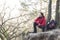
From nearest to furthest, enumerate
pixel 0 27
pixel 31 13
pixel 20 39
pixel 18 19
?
pixel 0 27, pixel 20 39, pixel 18 19, pixel 31 13

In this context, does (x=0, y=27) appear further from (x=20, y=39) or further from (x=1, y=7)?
(x=1, y=7)

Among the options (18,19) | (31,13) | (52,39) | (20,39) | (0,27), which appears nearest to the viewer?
(52,39)

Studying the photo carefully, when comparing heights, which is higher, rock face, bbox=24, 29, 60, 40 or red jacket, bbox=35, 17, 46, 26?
red jacket, bbox=35, 17, 46, 26

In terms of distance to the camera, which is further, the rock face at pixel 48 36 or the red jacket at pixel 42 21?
the red jacket at pixel 42 21

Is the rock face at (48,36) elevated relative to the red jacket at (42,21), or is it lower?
lower

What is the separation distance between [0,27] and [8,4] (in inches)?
255

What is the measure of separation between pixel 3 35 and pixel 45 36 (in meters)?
2.40

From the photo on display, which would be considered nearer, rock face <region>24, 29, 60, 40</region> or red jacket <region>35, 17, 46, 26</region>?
rock face <region>24, 29, 60, 40</region>

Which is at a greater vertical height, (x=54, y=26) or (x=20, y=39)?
(x=54, y=26)

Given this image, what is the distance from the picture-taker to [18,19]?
14.6 meters

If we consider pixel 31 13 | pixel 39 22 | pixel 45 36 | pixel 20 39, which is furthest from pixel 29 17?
pixel 45 36

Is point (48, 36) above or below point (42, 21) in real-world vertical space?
below

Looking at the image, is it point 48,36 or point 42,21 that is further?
point 42,21

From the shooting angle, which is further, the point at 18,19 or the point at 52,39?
the point at 18,19
